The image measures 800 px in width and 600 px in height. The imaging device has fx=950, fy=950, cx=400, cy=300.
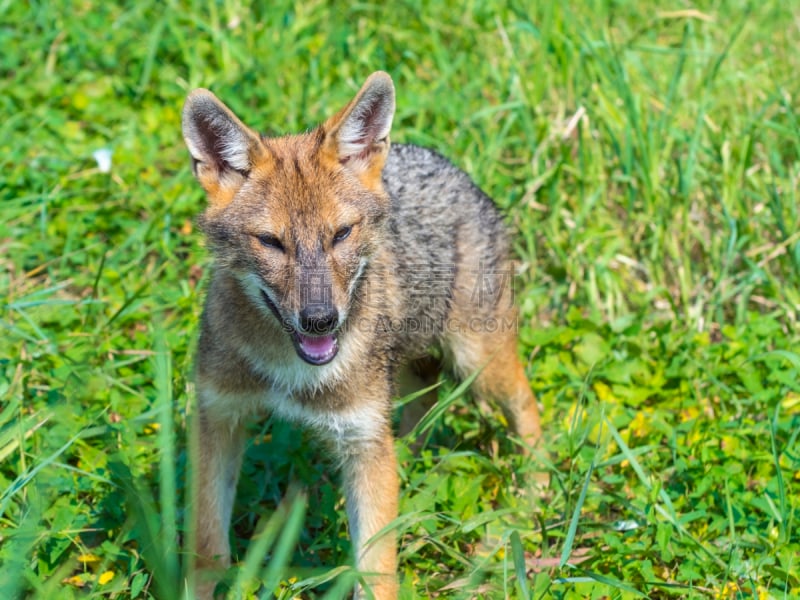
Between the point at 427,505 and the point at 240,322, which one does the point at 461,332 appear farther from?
the point at 240,322

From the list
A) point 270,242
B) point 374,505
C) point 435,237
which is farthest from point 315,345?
point 435,237

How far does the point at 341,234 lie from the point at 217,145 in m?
0.66

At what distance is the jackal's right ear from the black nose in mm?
734

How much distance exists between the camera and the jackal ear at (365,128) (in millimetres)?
4121

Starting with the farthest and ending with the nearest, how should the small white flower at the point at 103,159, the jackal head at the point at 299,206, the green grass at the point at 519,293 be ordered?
the small white flower at the point at 103,159
the green grass at the point at 519,293
the jackal head at the point at 299,206

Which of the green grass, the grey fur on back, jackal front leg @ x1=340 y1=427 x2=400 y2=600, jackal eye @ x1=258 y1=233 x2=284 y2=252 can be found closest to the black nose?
jackal eye @ x1=258 y1=233 x2=284 y2=252

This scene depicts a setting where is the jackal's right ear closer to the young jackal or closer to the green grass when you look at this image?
the young jackal

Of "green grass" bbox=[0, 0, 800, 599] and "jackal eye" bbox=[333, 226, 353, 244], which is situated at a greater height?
"jackal eye" bbox=[333, 226, 353, 244]

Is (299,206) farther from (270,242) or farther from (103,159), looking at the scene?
(103,159)

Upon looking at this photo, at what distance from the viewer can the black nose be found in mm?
3732

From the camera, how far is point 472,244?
5.34m

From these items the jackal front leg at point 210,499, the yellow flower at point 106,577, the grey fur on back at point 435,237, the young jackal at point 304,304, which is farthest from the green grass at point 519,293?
the grey fur on back at point 435,237

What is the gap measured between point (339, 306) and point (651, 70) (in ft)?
15.8

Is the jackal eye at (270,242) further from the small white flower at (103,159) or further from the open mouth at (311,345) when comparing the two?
the small white flower at (103,159)
